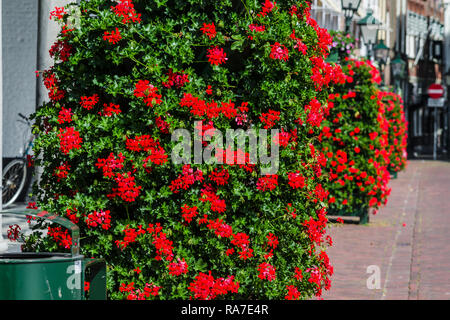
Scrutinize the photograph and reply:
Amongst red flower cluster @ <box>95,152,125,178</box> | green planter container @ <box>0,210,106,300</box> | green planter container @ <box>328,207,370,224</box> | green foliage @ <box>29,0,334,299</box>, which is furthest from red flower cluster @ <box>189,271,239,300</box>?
green planter container @ <box>328,207,370,224</box>

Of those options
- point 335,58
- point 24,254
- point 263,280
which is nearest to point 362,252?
point 335,58

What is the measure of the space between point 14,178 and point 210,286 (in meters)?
7.31

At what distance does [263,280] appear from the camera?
5.17m

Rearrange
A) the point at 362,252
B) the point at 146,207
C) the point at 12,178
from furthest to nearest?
1. the point at 12,178
2. the point at 362,252
3. the point at 146,207

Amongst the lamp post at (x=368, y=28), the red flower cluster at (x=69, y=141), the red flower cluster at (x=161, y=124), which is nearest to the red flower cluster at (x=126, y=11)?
the red flower cluster at (x=161, y=124)

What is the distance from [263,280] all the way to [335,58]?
23.0 feet

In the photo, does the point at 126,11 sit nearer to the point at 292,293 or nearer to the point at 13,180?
the point at 292,293

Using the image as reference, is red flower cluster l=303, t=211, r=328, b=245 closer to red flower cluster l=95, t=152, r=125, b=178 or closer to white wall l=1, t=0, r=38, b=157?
red flower cluster l=95, t=152, r=125, b=178

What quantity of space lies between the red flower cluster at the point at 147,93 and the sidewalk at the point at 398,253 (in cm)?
202

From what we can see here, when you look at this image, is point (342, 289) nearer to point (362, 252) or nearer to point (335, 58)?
point (362, 252)

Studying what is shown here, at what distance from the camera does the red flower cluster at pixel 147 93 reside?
4.89 meters

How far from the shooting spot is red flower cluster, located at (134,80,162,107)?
4.89 meters

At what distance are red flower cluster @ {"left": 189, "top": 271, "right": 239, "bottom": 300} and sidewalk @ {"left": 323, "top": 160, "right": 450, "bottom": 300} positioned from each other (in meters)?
1.48

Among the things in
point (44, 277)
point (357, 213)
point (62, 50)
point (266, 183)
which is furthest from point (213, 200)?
point (357, 213)
